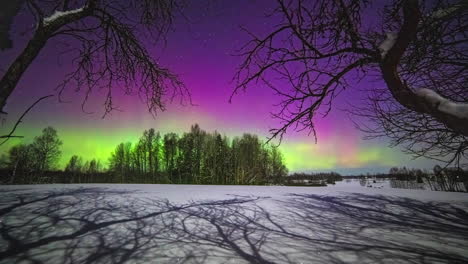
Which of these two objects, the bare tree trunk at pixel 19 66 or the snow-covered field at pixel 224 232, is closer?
the bare tree trunk at pixel 19 66

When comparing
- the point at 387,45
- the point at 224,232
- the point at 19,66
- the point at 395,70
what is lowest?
the point at 224,232

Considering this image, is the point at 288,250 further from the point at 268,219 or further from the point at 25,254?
the point at 25,254

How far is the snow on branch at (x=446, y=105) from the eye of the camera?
→ 1.51 meters

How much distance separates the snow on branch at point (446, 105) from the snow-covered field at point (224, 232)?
292cm

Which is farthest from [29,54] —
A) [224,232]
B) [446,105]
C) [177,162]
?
[177,162]

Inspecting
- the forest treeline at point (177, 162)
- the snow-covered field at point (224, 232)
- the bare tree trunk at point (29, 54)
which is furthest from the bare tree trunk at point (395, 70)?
the forest treeline at point (177, 162)

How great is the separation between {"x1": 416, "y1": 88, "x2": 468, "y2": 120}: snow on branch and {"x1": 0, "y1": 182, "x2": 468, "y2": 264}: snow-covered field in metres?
2.92

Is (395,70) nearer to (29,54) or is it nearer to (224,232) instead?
(29,54)

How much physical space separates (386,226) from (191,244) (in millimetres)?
4774

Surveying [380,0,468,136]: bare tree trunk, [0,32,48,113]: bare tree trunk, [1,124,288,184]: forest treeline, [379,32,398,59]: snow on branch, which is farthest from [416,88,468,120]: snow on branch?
[1,124,288,184]: forest treeline

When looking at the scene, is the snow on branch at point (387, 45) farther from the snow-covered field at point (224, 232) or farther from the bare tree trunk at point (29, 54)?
the snow-covered field at point (224, 232)

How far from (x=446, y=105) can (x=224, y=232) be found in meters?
4.45

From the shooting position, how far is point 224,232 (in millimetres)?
4949

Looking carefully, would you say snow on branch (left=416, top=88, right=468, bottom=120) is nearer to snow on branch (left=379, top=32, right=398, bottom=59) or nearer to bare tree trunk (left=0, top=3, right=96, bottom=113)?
snow on branch (left=379, top=32, right=398, bottom=59)
